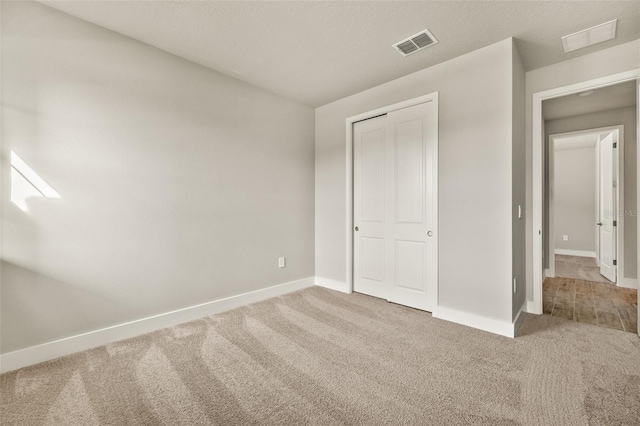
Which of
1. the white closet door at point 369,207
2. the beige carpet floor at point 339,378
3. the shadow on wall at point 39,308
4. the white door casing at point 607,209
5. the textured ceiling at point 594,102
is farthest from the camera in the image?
the white door casing at point 607,209

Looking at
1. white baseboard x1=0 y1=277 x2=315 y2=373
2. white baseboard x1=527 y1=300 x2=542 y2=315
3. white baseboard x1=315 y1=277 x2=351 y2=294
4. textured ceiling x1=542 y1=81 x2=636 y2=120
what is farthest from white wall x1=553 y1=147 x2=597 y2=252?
white baseboard x1=0 y1=277 x2=315 y2=373

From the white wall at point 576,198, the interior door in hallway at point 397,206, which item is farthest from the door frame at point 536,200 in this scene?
the white wall at point 576,198

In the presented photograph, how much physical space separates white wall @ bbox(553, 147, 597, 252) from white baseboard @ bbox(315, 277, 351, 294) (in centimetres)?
599

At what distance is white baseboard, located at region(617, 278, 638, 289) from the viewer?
3.84m

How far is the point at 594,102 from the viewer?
370 cm

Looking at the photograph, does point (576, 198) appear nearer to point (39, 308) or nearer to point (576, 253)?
point (576, 253)

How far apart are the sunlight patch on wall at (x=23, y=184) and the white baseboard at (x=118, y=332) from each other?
1.08m

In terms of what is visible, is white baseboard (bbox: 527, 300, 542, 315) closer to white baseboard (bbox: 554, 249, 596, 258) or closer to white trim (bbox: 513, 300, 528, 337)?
white trim (bbox: 513, 300, 528, 337)

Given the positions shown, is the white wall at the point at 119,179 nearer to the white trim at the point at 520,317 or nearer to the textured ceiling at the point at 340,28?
the textured ceiling at the point at 340,28

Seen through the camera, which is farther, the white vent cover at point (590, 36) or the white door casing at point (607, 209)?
the white door casing at point (607, 209)

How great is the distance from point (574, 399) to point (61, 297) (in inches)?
145

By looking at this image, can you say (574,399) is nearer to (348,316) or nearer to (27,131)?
(348,316)

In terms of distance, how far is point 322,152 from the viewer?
4.17 meters

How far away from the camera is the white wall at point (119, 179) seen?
2.04m
